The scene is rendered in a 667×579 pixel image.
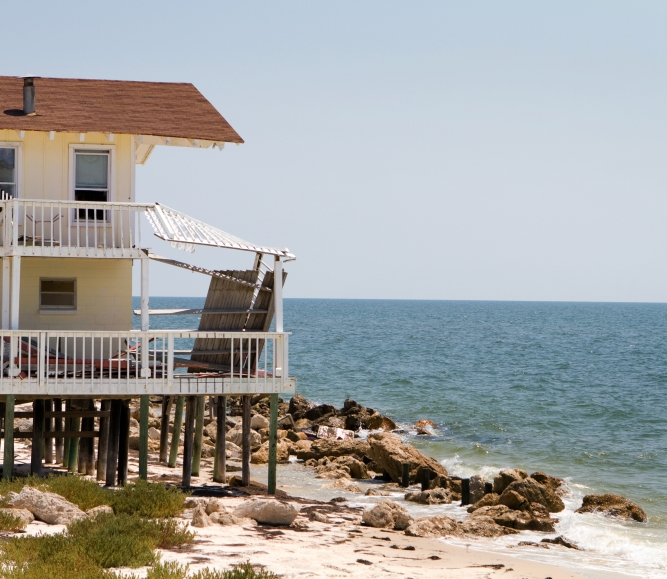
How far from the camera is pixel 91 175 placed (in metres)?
19.4

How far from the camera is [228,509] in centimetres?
Answer: 1711

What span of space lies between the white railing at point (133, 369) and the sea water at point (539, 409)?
4770 millimetres

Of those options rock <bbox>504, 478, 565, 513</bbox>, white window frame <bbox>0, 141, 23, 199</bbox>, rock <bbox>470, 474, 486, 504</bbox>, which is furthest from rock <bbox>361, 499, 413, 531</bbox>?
white window frame <bbox>0, 141, 23, 199</bbox>

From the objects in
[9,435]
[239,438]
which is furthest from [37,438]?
[239,438]

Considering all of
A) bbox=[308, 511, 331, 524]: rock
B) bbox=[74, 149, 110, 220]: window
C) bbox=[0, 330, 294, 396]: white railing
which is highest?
bbox=[74, 149, 110, 220]: window

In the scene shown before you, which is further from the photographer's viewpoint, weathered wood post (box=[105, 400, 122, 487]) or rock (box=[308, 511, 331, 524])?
weathered wood post (box=[105, 400, 122, 487])

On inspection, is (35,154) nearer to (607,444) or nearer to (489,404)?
(607,444)

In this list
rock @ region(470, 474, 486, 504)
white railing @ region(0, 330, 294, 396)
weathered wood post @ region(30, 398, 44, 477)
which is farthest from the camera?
rock @ region(470, 474, 486, 504)

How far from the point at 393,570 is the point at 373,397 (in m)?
35.6

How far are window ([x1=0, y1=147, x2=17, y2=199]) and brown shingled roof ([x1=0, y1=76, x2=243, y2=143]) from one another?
64cm

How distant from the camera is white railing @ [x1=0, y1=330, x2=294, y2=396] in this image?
17094mm

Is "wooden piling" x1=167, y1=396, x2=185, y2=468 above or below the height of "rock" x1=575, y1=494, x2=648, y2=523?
above

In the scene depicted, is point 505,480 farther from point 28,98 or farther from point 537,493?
point 28,98

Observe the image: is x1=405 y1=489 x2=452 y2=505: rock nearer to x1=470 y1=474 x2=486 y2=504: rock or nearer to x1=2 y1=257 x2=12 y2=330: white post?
x1=470 y1=474 x2=486 y2=504: rock
